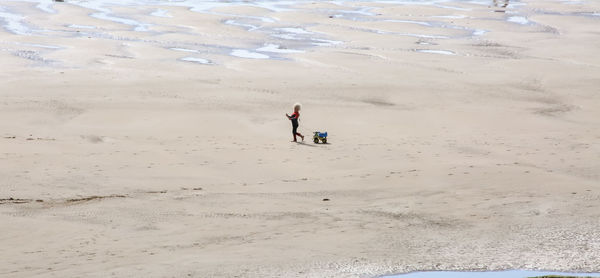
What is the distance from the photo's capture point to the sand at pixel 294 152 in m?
11.2

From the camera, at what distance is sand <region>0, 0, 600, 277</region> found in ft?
36.9

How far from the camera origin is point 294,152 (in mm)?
17078

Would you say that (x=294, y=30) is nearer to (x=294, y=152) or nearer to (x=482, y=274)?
(x=294, y=152)

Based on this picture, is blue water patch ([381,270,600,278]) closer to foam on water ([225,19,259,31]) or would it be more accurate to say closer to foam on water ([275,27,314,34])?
foam on water ([275,27,314,34])

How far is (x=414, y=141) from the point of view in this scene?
1819cm

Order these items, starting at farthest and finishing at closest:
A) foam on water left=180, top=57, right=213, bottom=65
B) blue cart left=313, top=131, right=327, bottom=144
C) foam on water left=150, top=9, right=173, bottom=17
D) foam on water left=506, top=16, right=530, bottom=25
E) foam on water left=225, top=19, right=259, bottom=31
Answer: foam on water left=150, top=9, right=173, bottom=17, foam on water left=506, top=16, right=530, bottom=25, foam on water left=225, top=19, right=259, bottom=31, foam on water left=180, top=57, right=213, bottom=65, blue cart left=313, top=131, right=327, bottom=144

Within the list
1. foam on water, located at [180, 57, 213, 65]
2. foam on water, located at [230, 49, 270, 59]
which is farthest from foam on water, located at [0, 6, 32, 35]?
foam on water, located at [230, 49, 270, 59]

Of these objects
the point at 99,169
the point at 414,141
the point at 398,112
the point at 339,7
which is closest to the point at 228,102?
the point at 398,112

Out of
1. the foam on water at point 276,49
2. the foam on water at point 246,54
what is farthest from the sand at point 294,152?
the foam on water at point 246,54

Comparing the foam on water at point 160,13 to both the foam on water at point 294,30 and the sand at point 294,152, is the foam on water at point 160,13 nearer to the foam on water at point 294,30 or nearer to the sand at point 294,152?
the sand at point 294,152

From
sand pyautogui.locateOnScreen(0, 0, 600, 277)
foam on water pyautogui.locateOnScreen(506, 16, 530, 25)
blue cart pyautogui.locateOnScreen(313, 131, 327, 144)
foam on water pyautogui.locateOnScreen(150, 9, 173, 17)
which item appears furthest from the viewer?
foam on water pyautogui.locateOnScreen(150, 9, 173, 17)

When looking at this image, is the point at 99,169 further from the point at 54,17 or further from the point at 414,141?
the point at 54,17

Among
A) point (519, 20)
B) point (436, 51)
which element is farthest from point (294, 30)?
point (519, 20)

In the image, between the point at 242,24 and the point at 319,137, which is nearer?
the point at 319,137
